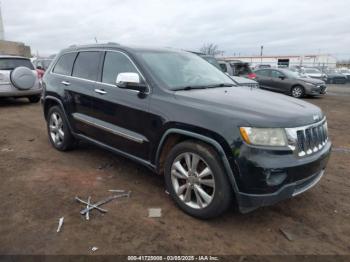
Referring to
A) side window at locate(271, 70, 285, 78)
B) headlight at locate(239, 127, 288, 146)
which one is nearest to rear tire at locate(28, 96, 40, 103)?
headlight at locate(239, 127, 288, 146)

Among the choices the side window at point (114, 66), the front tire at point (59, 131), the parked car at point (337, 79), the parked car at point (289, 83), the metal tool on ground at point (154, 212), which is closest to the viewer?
the metal tool on ground at point (154, 212)

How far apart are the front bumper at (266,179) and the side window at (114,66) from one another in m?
1.98

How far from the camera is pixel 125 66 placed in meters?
4.09

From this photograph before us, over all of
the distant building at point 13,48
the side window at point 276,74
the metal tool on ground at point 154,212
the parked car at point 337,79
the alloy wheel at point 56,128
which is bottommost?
the parked car at point 337,79

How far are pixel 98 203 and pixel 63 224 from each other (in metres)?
0.52

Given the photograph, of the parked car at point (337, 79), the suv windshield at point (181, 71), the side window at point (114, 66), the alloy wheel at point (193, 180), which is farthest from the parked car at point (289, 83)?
the parked car at point (337, 79)

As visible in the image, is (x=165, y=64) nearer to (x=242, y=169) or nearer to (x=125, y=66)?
(x=125, y=66)

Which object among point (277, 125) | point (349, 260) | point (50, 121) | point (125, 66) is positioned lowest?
point (349, 260)

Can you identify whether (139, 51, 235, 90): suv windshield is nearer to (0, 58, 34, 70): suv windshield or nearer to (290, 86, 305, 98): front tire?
(0, 58, 34, 70): suv windshield

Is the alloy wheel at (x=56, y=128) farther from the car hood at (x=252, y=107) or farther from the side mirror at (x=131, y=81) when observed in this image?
the car hood at (x=252, y=107)

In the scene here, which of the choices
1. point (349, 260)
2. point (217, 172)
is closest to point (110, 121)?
point (217, 172)

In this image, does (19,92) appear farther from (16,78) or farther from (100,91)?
(100,91)

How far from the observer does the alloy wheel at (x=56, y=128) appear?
17.8ft

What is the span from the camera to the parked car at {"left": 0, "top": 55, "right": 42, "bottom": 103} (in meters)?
9.67
